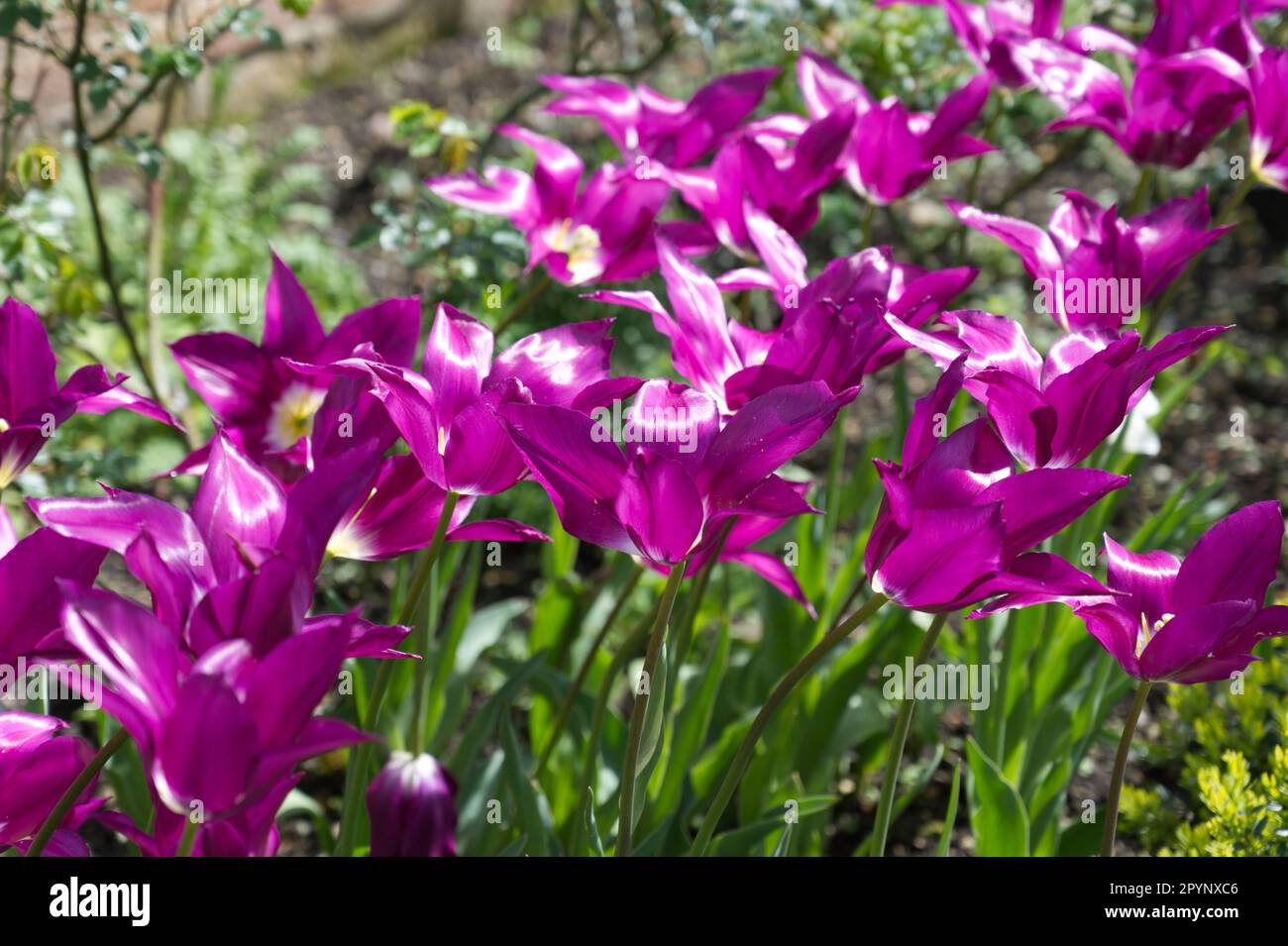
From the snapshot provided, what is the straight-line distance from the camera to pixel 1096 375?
1.14m

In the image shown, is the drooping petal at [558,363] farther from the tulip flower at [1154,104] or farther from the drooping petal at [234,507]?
the tulip flower at [1154,104]

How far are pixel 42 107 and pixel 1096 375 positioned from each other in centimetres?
357

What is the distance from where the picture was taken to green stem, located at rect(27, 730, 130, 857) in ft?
3.22

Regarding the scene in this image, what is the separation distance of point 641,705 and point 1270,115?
41.4 inches

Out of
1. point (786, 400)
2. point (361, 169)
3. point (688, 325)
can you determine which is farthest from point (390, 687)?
point (361, 169)

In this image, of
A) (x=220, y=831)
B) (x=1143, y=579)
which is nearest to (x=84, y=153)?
(x=220, y=831)

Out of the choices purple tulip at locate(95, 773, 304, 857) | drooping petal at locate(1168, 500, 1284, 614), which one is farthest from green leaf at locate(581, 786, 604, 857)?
drooping petal at locate(1168, 500, 1284, 614)

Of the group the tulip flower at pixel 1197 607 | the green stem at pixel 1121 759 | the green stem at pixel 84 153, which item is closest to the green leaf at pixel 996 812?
the green stem at pixel 1121 759

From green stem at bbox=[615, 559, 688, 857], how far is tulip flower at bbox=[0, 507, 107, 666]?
0.44 metres

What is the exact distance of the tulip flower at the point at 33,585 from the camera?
103cm

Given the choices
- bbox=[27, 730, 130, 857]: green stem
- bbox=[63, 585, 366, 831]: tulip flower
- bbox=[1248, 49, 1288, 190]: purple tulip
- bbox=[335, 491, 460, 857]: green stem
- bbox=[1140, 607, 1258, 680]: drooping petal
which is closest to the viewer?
bbox=[63, 585, 366, 831]: tulip flower

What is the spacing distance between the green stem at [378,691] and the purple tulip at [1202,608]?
524mm

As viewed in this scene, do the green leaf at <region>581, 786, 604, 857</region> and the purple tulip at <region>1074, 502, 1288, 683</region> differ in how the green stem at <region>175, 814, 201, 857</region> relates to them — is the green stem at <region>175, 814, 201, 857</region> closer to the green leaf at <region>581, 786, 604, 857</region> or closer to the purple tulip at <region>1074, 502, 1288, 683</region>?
the green leaf at <region>581, 786, 604, 857</region>

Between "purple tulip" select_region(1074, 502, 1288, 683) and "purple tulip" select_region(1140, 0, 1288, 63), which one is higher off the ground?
Result: "purple tulip" select_region(1140, 0, 1288, 63)
